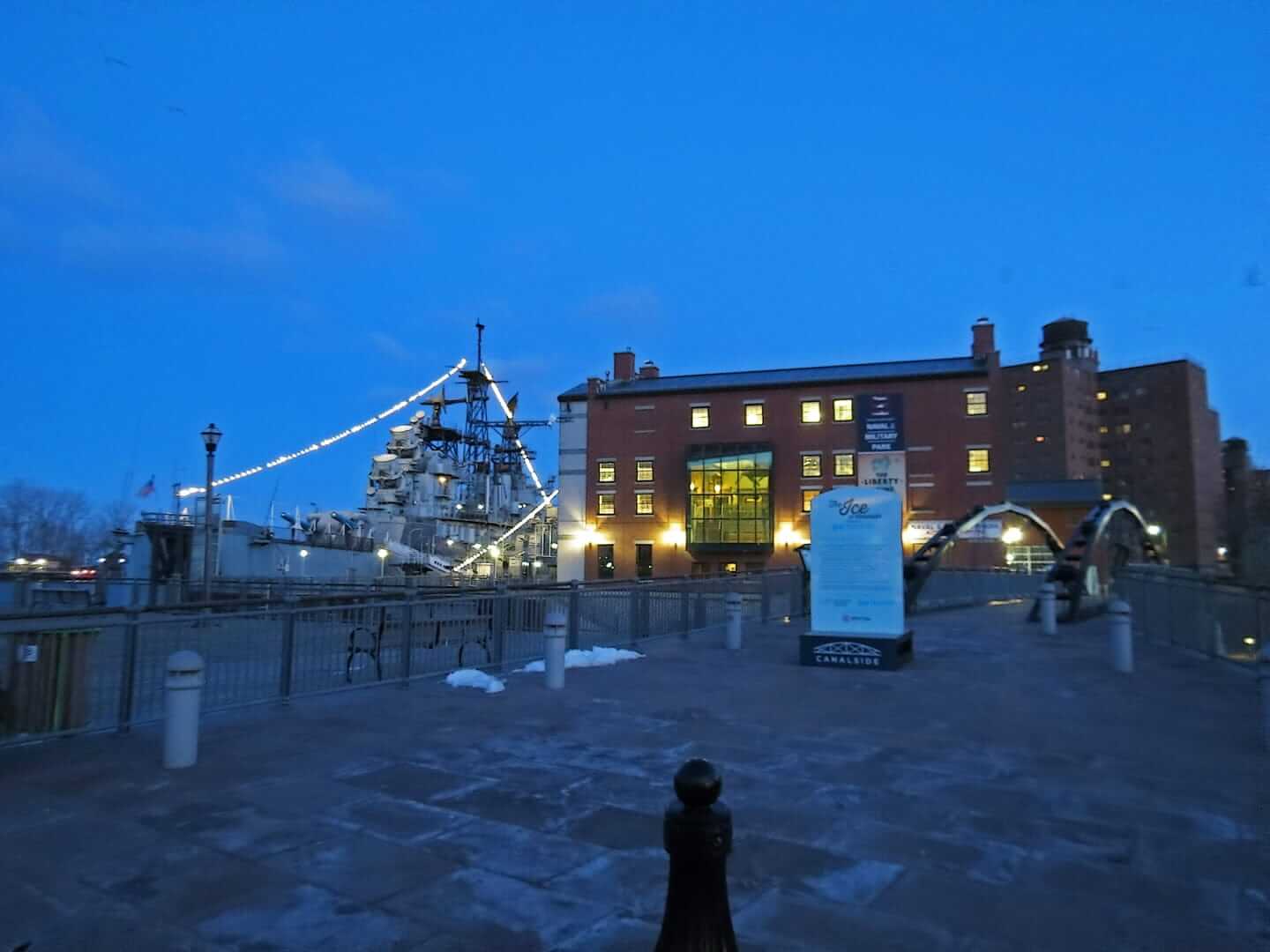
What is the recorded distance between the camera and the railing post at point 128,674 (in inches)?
310

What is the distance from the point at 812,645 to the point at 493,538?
53095 mm

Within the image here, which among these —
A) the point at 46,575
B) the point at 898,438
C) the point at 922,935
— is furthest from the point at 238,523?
the point at 922,935

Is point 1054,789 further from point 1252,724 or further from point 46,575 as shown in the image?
point 46,575

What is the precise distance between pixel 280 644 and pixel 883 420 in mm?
40838

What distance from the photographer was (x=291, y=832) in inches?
202

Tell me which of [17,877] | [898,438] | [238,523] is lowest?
[17,877]

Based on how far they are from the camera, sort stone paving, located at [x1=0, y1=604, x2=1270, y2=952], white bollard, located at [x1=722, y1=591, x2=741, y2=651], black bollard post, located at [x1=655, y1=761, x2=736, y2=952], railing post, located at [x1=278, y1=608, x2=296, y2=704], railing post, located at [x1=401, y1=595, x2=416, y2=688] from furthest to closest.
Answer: white bollard, located at [x1=722, y1=591, x2=741, y2=651]
railing post, located at [x1=401, y1=595, x2=416, y2=688]
railing post, located at [x1=278, y1=608, x2=296, y2=704]
stone paving, located at [x1=0, y1=604, x2=1270, y2=952]
black bollard post, located at [x1=655, y1=761, x2=736, y2=952]

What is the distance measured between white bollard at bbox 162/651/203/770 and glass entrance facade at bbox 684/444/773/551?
43170 millimetres

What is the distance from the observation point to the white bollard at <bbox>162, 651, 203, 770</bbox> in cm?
676

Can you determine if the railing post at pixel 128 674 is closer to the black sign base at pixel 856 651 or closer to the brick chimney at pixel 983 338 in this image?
the black sign base at pixel 856 651

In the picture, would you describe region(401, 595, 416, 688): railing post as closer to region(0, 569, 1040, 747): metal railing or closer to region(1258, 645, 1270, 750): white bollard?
region(0, 569, 1040, 747): metal railing

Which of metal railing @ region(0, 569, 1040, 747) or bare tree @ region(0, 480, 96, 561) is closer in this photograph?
metal railing @ region(0, 569, 1040, 747)

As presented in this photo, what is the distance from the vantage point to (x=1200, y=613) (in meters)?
13.9

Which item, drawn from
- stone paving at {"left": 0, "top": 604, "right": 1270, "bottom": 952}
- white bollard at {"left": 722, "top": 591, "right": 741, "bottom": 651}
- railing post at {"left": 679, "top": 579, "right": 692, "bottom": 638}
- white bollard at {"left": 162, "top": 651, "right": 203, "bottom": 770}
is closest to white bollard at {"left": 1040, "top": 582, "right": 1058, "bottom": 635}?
white bollard at {"left": 722, "top": 591, "right": 741, "bottom": 651}
